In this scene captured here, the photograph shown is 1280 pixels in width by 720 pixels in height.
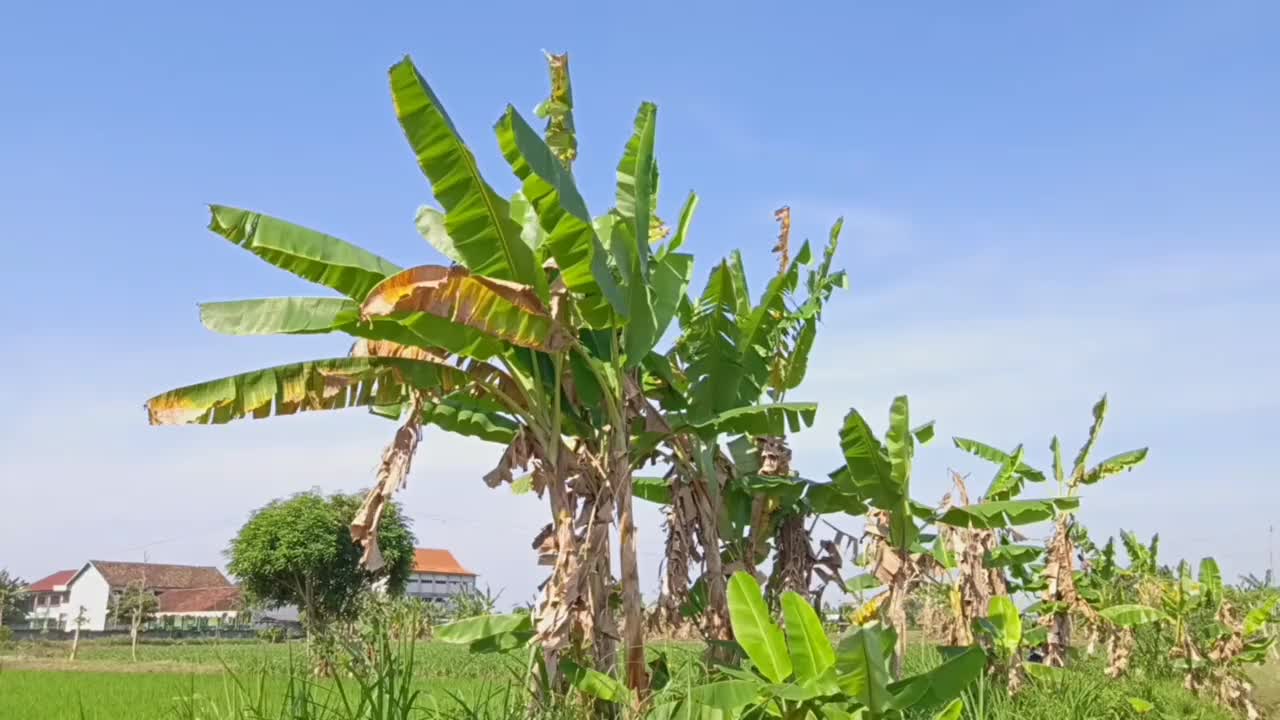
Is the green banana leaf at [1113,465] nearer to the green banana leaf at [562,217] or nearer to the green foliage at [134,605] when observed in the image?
the green banana leaf at [562,217]

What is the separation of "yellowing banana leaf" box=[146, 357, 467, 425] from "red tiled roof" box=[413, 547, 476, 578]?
75.2 m

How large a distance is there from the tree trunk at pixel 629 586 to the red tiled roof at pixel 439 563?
75.8m

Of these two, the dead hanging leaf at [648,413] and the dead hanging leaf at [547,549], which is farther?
the dead hanging leaf at [648,413]

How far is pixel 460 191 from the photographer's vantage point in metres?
5.80

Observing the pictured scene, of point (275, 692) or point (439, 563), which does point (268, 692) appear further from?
point (439, 563)

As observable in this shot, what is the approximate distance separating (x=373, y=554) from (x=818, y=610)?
386cm

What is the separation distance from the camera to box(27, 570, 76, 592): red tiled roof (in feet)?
245

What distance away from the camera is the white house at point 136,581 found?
60.6 m

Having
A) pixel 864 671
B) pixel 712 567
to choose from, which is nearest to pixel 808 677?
pixel 864 671

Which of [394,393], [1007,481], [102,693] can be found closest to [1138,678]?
[1007,481]

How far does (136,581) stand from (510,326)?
61.0 meters

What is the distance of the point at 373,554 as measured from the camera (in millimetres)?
6434

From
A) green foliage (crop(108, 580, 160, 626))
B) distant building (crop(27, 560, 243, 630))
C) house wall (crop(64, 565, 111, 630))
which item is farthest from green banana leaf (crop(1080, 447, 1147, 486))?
house wall (crop(64, 565, 111, 630))

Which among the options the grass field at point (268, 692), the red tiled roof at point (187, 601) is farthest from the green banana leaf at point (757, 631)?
the red tiled roof at point (187, 601)
